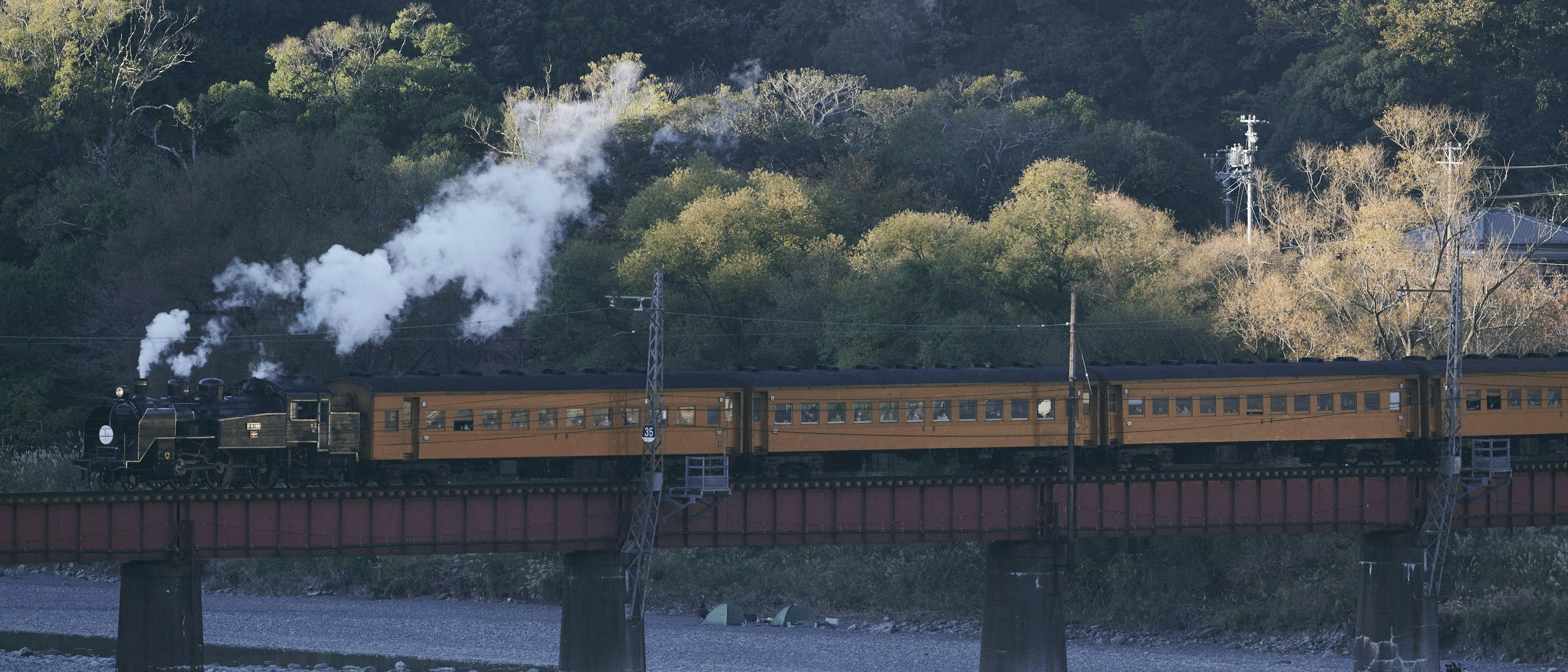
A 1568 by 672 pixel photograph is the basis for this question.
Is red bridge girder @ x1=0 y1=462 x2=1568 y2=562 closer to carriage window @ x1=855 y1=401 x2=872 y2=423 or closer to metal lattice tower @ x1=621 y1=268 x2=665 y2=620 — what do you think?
metal lattice tower @ x1=621 y1=268 x2=665 y2=620

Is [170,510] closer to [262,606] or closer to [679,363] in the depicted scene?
[262,606]

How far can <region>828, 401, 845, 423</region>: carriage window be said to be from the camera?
47.3 metres

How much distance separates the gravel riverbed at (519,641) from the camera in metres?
54.2

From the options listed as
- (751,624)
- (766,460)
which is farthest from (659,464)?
(751,624)

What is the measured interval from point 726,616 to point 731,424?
58.3 feet

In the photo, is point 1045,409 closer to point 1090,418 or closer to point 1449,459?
point 1090,418

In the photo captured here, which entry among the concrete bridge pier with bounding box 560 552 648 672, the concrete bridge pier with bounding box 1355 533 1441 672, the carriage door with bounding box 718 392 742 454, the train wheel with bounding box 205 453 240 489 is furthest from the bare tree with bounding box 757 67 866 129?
the train wheel with bounding box 205 453 240 489

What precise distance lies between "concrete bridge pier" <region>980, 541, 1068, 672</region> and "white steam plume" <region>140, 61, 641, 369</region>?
30.2 m

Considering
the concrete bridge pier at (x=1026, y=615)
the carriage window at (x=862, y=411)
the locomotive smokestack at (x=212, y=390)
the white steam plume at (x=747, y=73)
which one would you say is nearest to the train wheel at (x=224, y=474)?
the locomotive smokestack at (x=212, y=390)


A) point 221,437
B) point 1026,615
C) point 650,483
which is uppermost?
point 221,437

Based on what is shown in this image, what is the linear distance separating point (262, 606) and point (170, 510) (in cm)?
2683

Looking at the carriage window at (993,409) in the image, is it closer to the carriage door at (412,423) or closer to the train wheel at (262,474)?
the carriage door at (412,423)

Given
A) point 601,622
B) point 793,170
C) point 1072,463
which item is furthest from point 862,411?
point 793,170

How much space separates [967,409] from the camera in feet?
157
